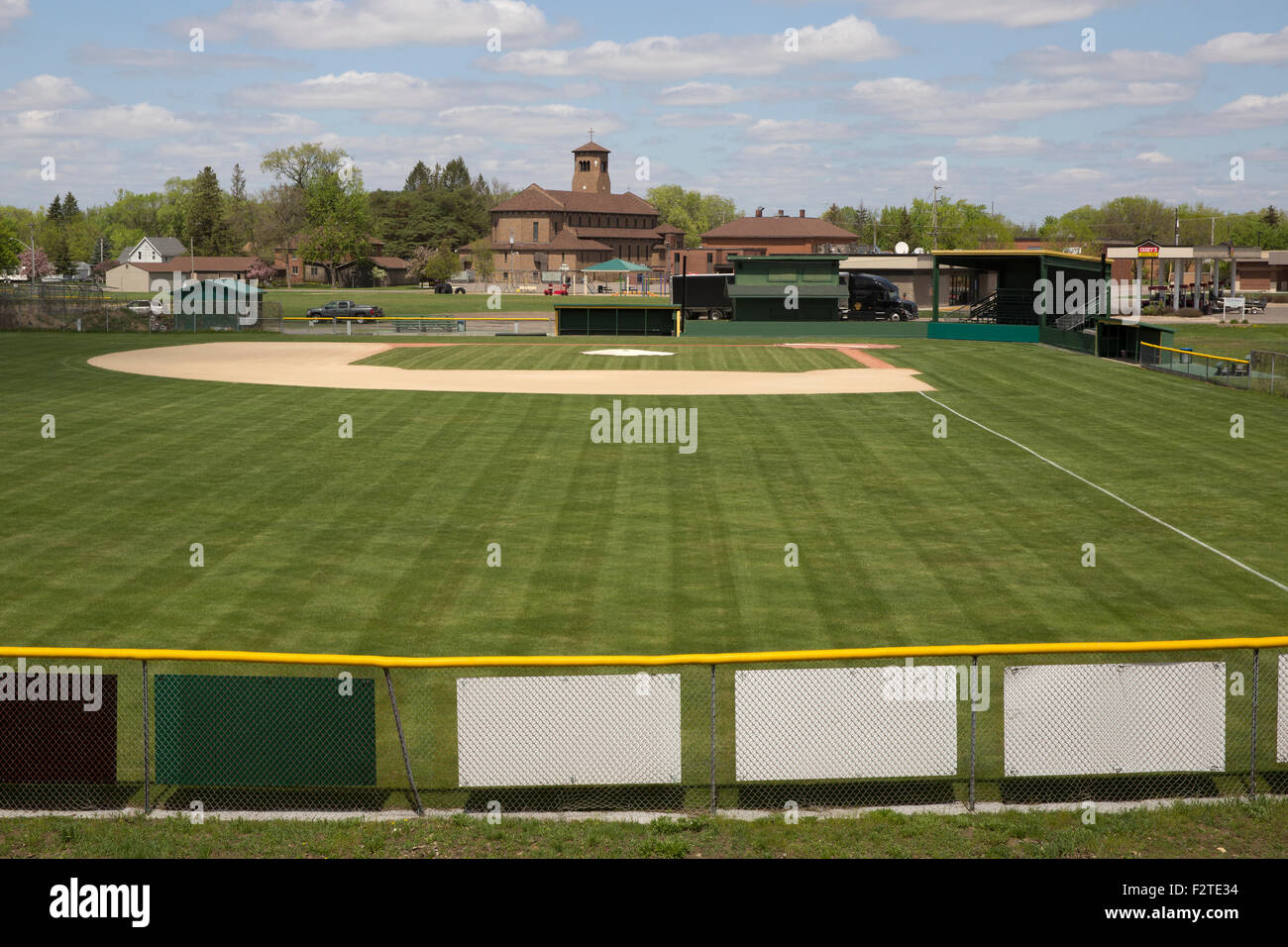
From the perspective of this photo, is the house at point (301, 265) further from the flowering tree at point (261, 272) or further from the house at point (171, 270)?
the house at point (171, 270)

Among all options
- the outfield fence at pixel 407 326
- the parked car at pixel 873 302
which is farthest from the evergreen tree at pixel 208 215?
the parked car at pixel 873 302

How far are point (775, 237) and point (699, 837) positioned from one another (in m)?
178

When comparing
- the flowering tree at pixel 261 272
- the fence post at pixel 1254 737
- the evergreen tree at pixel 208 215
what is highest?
the evergreen tree at pixel 208 215

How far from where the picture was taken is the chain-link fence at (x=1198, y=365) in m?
45.4

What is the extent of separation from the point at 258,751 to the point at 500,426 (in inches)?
979

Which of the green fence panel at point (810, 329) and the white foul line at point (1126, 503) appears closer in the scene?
the white foul line at point (1126, 503)

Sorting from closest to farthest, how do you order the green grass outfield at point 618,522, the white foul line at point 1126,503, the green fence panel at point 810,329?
the green grass outfield at point 618,522, the white foul line at point 1126,503, the green fence panel at point 810,329

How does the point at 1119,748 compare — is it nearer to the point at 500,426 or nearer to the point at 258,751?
the point at 258,751

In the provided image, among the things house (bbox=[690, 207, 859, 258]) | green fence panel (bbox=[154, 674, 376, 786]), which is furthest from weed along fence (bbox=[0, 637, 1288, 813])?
house (bbox=[690, 207, 859, 258])

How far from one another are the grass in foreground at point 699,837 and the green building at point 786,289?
205 ft

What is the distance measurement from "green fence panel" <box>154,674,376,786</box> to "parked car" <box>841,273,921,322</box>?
240ft

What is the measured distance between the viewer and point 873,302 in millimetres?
83562

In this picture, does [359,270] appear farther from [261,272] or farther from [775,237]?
[775,237]

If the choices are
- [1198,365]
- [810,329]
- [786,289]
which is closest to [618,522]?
[1198,365]
